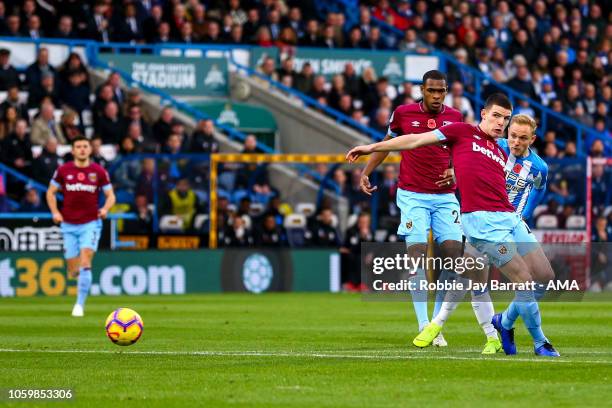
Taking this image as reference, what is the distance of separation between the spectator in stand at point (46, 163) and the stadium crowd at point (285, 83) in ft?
0.06

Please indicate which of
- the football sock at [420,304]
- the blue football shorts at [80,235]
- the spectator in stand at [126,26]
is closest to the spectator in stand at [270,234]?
the spectator in stand at [126,26]

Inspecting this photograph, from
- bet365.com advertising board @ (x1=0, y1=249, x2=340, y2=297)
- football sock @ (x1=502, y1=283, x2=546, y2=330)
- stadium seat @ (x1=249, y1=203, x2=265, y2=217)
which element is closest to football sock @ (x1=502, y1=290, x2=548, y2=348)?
football sock @ (x1=502, y1=283, x2=546, y2=330)

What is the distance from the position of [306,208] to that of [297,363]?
1540 cm

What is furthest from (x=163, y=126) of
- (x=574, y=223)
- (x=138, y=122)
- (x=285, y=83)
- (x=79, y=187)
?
(x=79, y=187)

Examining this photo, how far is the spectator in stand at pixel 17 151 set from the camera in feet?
83.7

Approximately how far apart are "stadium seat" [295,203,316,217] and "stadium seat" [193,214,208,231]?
1.82m

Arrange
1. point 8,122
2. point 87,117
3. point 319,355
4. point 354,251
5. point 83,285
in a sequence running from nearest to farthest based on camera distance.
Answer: point 319,355 < point 83,285 < point 8,122 < point 354,251 < point 87,117

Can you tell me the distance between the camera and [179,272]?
82.5ft

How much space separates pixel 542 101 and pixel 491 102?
2399cm

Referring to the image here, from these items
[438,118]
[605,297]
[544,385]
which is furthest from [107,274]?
[544,385]

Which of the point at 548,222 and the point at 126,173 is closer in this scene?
the point at 126,173

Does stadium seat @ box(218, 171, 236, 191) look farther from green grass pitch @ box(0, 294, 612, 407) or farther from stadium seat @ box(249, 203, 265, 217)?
green grass pitch @ box(0, 294, 612, 407)

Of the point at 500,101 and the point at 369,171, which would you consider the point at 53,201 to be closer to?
the point at 369,171

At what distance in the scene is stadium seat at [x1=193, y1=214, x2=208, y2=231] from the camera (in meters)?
25.7
